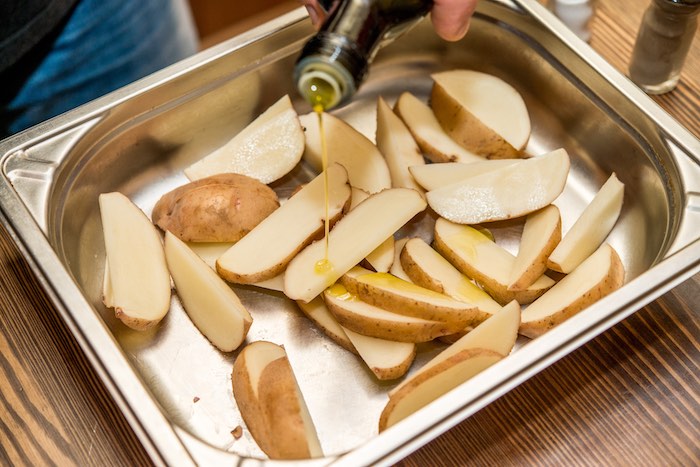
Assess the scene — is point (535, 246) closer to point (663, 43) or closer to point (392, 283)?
point (392, 283)

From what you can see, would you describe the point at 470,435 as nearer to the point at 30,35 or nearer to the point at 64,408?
the point at 64,408

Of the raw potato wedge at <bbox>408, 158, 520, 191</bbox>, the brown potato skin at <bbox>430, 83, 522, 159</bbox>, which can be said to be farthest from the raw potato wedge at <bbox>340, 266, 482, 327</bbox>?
the brown potato skin at <bbox>430, 83, 522, 159</bbox>

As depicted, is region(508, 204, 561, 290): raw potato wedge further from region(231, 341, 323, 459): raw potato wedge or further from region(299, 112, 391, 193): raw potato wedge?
region(231, 341, 323, 459): raw potato wedge

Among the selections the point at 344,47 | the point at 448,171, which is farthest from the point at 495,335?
the point at 344,47

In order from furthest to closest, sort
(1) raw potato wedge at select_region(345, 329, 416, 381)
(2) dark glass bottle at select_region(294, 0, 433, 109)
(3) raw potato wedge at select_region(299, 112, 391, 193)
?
(3) raw potato wedge at select_region(299, 112, 391, 193)
(1) raw potato wedge at select_region(345, 329, 416, 381)
(2) dark glass bottle at select_region(294, 0, 433, 109)

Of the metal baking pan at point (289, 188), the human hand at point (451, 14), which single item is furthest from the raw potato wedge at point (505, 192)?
the human hand at point (451, 14)
